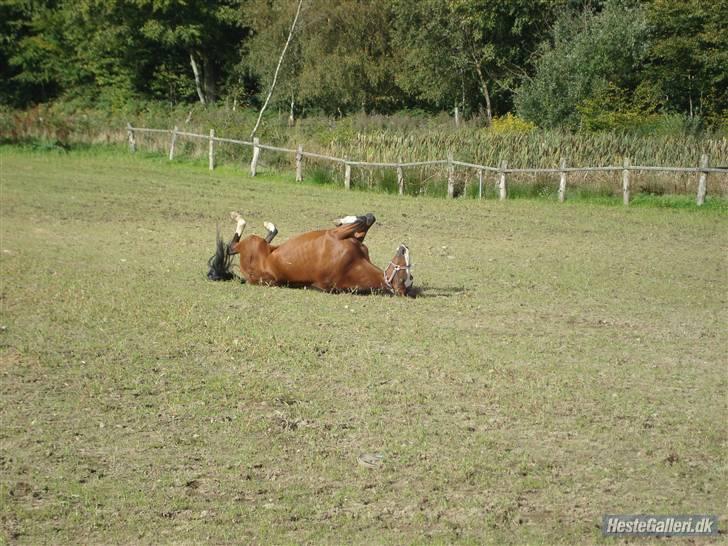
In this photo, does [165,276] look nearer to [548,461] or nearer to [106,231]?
[106,231]

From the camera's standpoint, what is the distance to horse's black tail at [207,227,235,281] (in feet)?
40.0

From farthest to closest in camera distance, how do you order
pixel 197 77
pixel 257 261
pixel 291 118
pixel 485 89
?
pixel 197 77
pixel 291 118
pixel 485 89
pixel 257 261

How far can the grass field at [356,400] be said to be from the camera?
5523mm

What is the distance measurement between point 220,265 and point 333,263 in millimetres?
1680

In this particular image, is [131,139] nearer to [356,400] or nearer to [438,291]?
[438,291]

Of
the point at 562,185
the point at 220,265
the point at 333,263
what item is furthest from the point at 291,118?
the point at 333,263

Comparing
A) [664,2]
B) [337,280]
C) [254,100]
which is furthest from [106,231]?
[254,100]

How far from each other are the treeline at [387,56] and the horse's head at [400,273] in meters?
22.8

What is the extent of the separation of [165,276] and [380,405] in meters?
5.94

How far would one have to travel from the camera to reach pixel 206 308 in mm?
10617

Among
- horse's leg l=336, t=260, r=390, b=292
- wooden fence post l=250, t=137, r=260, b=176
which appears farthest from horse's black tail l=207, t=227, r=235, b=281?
wooden fence post l=250, t=137, r=260, b=176

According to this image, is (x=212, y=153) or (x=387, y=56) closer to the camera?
(x=212, y=153)

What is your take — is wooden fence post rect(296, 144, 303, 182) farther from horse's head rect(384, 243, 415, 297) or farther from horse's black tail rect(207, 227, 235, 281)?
horse's head rect(384, 243, 415, 297)

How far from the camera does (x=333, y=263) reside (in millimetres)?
11398
